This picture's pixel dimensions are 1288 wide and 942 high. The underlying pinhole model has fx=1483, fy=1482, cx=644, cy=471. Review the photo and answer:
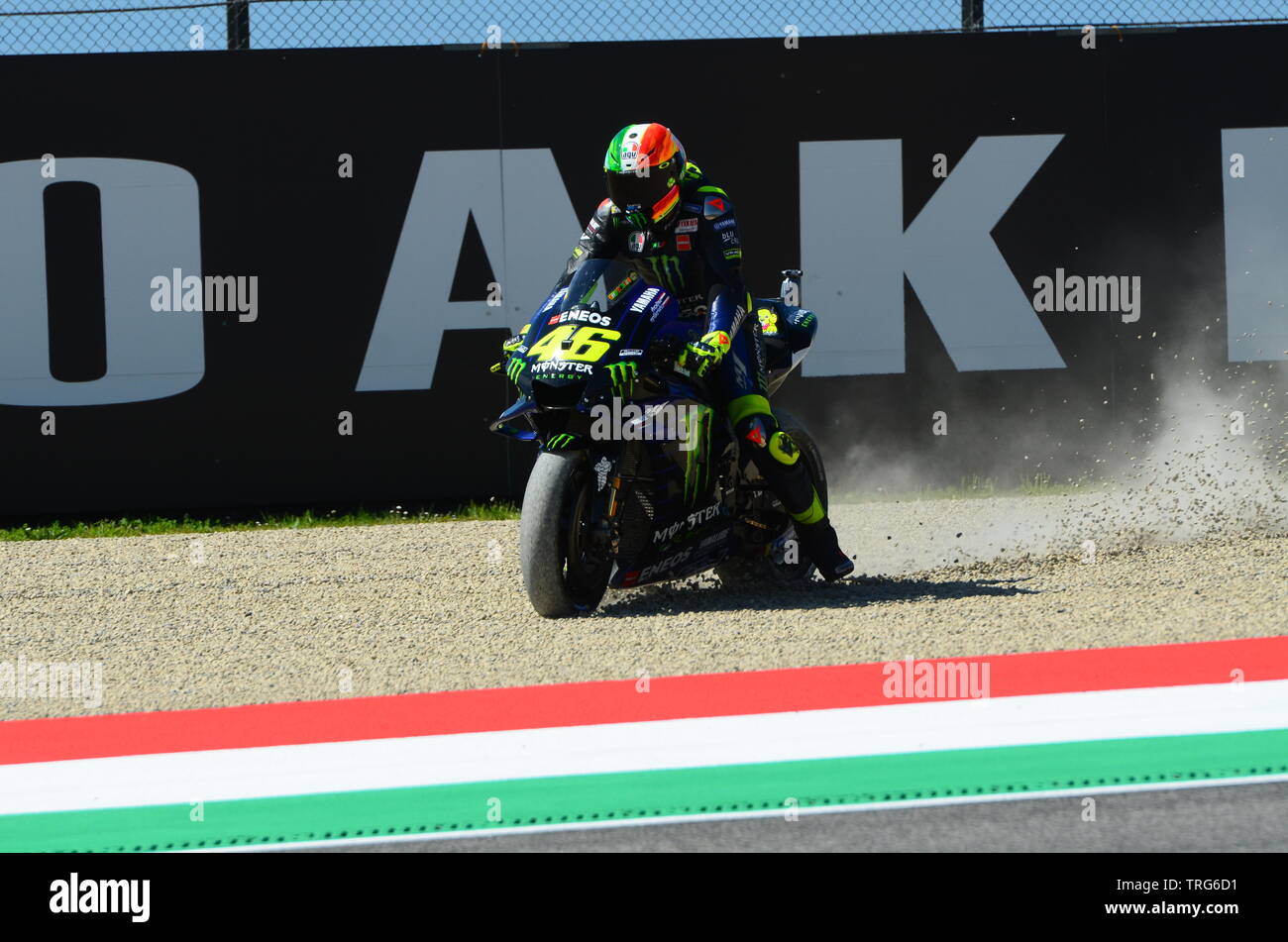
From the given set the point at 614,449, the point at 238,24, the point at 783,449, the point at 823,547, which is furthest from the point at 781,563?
the point at 238,24

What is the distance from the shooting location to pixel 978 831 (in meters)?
3.24

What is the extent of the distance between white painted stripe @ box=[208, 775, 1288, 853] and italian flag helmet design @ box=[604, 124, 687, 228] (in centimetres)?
303

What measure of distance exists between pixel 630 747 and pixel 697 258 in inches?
108

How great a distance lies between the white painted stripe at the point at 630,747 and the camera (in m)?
3.60

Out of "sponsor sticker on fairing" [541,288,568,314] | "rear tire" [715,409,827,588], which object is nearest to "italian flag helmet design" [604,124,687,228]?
"sponsor sticker on fairing" [541,288,568,314]

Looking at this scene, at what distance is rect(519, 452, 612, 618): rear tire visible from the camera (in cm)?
537

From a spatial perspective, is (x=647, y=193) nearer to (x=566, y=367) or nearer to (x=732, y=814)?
(x=566, y=367)

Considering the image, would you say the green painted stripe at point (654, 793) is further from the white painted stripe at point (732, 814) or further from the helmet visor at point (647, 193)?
the helmet visor at point (647, 193)

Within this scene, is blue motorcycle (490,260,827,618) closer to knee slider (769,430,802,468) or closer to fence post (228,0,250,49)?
knee slider (769,430,802,468)

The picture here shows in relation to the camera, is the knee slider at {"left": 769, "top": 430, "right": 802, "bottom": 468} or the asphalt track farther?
the knee slider at {"left": 769, "top": 430, "right": 802, "bottom": 468}

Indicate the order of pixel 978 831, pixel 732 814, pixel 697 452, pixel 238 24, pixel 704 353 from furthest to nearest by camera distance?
1. pixel 238 24
2. pixel 697 452
3. pixel 704 353
4. pixel 732 814
5. pixel 978 831

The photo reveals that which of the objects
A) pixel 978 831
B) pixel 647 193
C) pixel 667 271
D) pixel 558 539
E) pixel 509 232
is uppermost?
pixel 509 232

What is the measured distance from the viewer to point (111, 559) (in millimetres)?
7648
